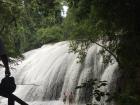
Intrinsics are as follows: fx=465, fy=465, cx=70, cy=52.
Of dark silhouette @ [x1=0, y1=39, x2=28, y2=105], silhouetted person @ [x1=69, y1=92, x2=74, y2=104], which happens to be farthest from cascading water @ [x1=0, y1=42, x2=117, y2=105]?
dark silhouette @ [x1=0, y1=39, x2=28, y2=105]

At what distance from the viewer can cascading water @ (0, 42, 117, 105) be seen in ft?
56.8

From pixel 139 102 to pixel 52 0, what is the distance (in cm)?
642

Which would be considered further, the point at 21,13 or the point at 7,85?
the point at 21,13

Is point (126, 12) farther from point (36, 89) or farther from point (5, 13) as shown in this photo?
point (36, 89)

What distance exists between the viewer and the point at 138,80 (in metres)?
8.23

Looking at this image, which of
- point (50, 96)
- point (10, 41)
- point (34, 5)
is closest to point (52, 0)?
point (34, 5)

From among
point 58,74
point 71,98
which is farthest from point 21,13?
point 58,74

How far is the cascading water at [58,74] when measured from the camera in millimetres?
17327

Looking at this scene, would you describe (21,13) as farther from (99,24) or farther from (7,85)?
(7,85)

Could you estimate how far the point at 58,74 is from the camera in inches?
763

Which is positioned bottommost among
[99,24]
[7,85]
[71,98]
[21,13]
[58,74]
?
[71,98]

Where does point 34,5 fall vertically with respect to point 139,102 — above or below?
above

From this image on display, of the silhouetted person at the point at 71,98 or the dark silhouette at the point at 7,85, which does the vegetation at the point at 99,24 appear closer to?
the silhouetted person at the point at 71,98

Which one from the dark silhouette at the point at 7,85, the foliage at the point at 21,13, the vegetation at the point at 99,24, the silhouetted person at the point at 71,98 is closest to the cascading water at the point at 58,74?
the silhouetted person at the point at 71,98
